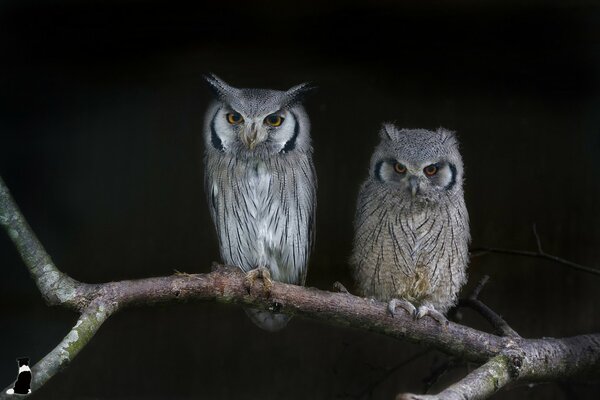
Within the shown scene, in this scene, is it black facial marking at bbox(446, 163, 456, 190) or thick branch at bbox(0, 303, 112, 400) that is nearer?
thick branch at bbox(0, 303, 112, 400)

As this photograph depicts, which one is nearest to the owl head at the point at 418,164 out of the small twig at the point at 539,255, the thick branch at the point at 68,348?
the small twig at the point at 539,255

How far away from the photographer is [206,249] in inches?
104

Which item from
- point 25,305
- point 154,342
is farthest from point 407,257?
point 25,305

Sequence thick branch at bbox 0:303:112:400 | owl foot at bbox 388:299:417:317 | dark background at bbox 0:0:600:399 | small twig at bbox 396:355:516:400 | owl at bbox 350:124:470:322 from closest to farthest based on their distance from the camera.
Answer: thick branch at bbox 0:303:112:400 → small twig at bbox 396:355:516:400 → owl foot at bbox 388:299:417:317 → owl at bbox 350:124:470:322 → dark background at bbox 0:0:600:399

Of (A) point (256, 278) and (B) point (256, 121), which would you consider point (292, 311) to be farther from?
(B) point (256, 121)

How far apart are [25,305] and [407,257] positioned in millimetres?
1221

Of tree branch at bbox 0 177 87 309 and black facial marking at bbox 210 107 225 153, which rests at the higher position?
black facial marking at bbox 210 107 225 153

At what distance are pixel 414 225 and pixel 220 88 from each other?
2.10ft

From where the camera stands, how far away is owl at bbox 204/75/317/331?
6.71 feet

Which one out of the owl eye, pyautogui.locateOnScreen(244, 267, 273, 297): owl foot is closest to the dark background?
the owl eye

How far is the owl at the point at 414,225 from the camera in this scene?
82.0 inches

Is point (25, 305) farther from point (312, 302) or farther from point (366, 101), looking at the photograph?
point (366, 101)

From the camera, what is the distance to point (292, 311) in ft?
6.22

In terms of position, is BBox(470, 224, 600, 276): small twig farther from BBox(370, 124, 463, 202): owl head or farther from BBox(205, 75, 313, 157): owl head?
BBox(205, 75, 313, 157): owl head
